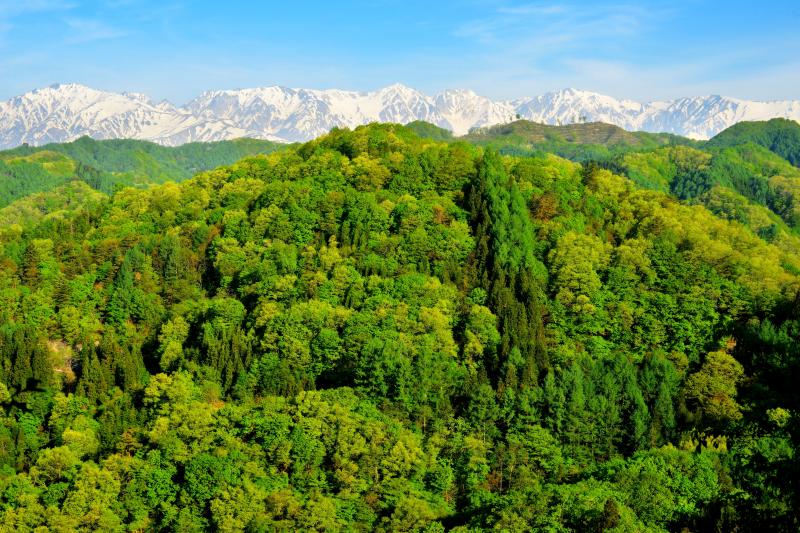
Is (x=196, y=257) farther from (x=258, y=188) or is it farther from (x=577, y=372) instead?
(x=577, y=372)

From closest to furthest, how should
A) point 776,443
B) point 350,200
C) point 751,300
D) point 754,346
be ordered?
point 776,443 < point 754,346 < point 751,300 < point 350,200

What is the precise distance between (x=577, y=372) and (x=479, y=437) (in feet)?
41.1

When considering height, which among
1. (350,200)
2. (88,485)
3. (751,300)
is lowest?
(88,485)

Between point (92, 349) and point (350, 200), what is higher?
point (350, 200)

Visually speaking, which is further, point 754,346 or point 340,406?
point 754,346

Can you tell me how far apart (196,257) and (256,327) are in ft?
96.2

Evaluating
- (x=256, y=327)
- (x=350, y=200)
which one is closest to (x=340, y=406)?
(x=256, y=327)

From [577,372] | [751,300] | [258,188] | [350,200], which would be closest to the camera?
[577,372]

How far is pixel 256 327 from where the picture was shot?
8938 cm

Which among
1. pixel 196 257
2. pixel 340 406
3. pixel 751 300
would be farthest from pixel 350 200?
pixel 751 300

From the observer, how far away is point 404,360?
7788 centimetres

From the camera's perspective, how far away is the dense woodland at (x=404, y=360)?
63719mm

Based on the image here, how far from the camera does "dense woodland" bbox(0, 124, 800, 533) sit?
209ft

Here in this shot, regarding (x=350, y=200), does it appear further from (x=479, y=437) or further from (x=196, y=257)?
(x=479, y=437)
